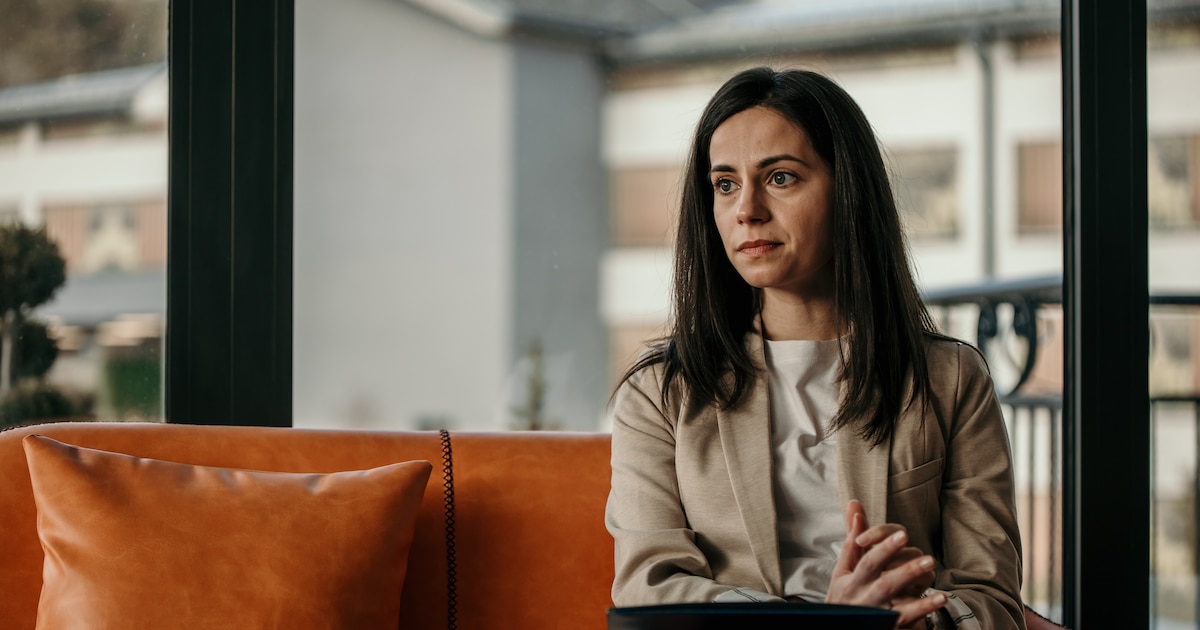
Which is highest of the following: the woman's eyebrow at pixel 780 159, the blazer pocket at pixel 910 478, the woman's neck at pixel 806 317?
the woman's eyebrow at pixel 780 159

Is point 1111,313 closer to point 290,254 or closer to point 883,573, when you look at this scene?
point 883,573

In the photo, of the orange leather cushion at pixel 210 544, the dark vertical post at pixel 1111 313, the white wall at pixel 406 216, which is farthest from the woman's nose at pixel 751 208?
the white wall at pixel 406 216

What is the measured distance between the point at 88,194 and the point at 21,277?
211mm

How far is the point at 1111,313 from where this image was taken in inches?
72.6

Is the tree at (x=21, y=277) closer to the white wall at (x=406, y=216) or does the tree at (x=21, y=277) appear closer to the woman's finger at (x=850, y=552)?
the white wall at (x=406, y=216)

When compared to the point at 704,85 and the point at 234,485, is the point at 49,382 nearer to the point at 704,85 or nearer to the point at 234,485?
the point at 234,485

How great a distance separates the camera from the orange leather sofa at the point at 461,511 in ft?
4.87

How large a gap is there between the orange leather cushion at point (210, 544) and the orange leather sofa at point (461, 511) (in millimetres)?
94

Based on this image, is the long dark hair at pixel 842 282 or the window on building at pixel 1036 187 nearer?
the long dark hair at pixel 842 282

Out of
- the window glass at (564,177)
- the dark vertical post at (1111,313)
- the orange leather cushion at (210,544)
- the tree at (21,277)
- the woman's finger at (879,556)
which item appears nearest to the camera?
the woman's finger at (879,556)

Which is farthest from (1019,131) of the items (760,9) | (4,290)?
(4,290)

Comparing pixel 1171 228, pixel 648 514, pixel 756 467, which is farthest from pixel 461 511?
pixel 1171 228

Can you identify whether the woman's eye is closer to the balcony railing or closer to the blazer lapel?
the blazer lapel

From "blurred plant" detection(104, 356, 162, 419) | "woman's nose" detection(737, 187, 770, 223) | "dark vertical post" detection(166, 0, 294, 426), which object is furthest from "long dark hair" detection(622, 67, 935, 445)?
"blurred plant" detection(104, 356, 162, 419)
